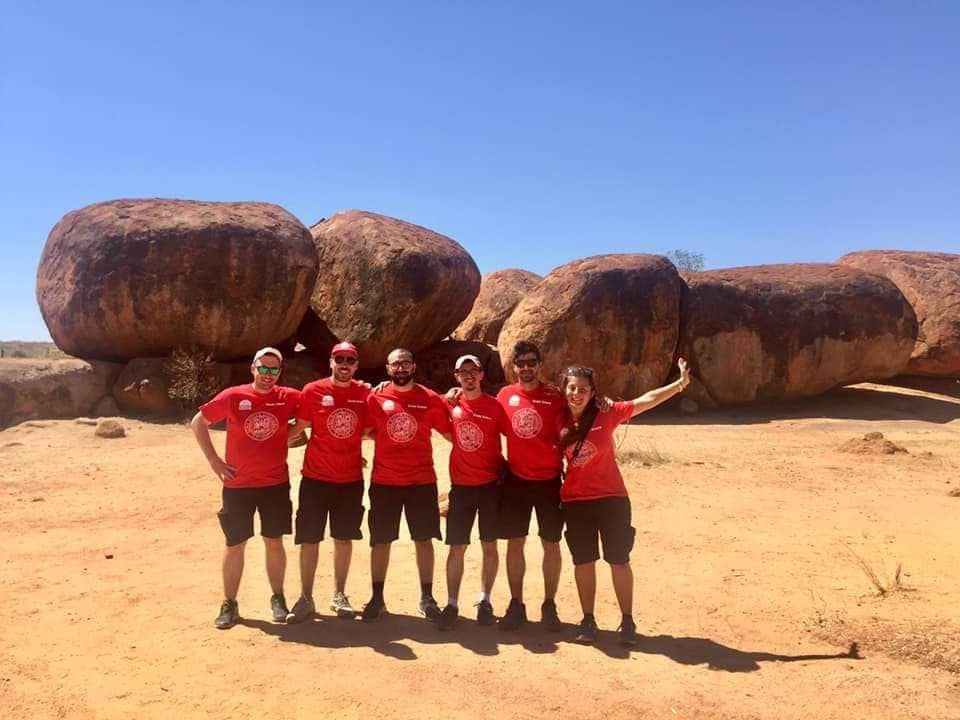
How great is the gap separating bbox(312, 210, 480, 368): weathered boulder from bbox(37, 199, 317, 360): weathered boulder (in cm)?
91

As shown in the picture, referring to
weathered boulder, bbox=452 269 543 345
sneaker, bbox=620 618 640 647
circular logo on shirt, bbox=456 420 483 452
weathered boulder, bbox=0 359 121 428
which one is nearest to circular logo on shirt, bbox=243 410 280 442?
circular logo on shirt, bbox=456 420 483 452

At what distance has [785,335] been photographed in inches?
475

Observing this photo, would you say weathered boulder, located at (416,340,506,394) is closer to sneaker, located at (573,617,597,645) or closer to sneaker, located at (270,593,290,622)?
sneaker, located at (270,593,290,622)

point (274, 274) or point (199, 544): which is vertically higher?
point (274, 274)

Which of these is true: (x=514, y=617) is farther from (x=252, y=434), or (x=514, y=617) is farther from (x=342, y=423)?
(x=252, y=434)

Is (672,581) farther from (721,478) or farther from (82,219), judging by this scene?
(82,219)

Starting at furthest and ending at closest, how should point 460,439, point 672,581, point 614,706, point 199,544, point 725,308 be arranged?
point 725,308 < point 199,544 < point 672,581 < point 460,439 < point 614,706

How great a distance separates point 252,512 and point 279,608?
56cm

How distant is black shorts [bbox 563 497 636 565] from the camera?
390cm

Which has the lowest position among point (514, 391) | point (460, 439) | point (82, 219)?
point (460, 439)

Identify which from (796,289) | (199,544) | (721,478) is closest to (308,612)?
(199,544)

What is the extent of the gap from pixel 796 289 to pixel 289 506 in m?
10.4

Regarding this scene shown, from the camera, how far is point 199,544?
5816 millimetres

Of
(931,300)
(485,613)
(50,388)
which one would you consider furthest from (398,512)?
(931,300)
